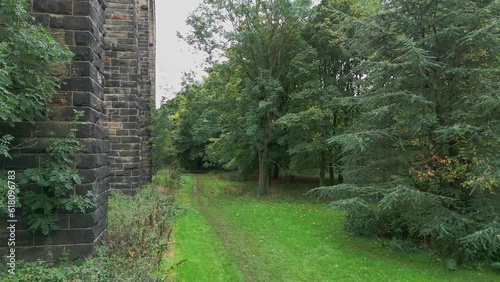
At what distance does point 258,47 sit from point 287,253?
12250 mm

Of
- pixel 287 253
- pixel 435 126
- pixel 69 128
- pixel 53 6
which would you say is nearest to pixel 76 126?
pixel 69 128

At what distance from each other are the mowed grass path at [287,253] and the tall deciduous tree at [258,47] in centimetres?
600

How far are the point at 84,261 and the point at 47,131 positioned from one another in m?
1.76

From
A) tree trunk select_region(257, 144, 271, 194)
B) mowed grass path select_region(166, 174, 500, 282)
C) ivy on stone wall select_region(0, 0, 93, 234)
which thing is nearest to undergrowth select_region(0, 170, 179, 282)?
ivy on stone wall select_region(0, 0, 93, 234)

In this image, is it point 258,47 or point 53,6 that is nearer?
point 53,6

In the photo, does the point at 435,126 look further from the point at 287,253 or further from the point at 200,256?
the point at 200,256

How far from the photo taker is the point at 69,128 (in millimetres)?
4863

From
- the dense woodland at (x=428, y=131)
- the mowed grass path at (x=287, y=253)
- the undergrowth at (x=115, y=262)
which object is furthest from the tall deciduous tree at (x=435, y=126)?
the undergrowth at (x=115, y=262)

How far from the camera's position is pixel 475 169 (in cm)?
757

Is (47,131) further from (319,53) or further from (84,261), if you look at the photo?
(319,53)

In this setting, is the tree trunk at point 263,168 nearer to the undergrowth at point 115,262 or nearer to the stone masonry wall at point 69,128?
the undergrowth at point 115,262

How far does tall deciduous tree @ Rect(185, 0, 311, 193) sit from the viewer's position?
714 inches

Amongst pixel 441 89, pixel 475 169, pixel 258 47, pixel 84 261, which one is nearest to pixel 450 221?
pixel 475 169

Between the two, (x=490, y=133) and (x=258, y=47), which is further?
(x=258, y=47)
